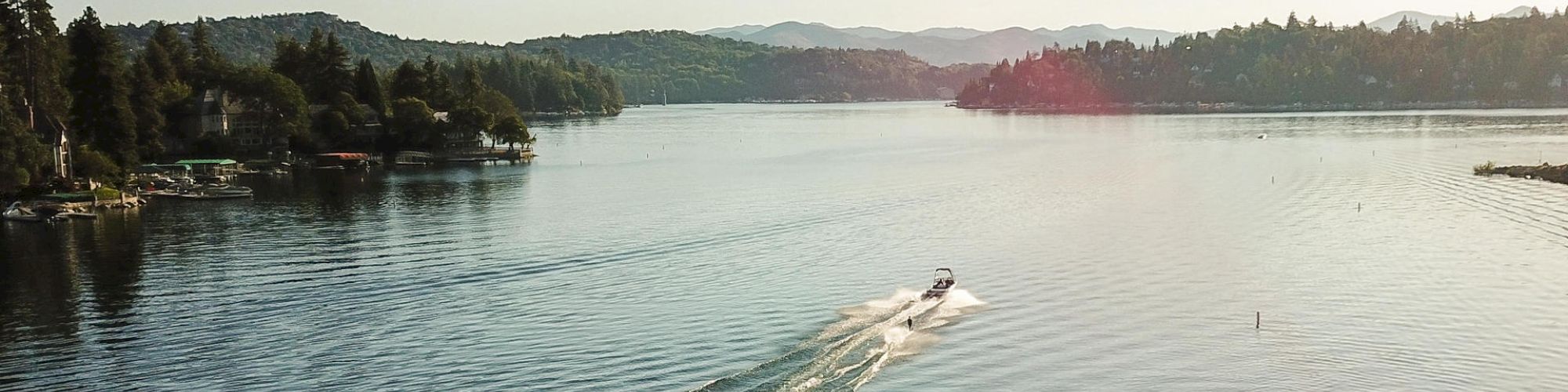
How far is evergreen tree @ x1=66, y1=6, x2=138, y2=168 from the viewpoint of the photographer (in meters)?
83.6

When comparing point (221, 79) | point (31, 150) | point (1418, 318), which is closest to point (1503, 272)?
point (1418, 318)

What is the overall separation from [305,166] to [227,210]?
33961mm

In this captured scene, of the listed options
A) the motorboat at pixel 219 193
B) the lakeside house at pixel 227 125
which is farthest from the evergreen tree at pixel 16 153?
the lakeside house at pixel 227 125

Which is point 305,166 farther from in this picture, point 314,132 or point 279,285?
point 279,285

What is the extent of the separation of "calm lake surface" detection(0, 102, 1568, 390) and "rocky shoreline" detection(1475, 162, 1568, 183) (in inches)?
57.2

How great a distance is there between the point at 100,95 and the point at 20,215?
2408 centimetres

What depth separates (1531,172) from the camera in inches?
3039

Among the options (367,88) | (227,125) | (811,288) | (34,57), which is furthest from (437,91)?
(811,288)

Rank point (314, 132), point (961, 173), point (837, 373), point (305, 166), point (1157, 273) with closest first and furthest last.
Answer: point (837, 373), point (1157, 273), point (961, 173), point (305, 166), point (314, 132)

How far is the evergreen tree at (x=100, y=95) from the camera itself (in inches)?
3292

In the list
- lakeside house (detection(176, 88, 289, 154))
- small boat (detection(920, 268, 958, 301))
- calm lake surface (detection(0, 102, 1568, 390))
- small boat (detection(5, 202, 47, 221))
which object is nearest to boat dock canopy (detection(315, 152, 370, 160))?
lakeside house (detection(176, 88, 289, 154))

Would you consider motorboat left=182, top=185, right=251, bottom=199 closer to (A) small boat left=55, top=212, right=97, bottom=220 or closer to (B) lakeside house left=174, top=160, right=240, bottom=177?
(A) small boat left=55, top=212, right=97, bottom=220

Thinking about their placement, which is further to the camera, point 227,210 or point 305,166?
point 305,166

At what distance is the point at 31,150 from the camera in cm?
6675
